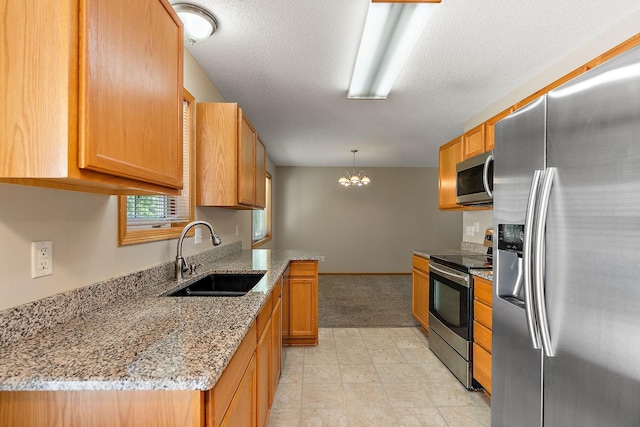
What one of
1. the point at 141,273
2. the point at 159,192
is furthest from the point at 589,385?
the point at 141,273

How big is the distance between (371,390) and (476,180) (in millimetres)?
1850

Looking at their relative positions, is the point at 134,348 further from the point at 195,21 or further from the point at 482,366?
the point at 482,366

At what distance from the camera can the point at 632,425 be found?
0.89m

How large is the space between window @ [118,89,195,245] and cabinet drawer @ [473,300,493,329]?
6.70ft

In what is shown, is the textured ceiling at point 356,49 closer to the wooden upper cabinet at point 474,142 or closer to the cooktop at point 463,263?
the wooden upper cabinet at point 474,142

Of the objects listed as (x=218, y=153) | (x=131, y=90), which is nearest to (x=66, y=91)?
(x=131, y=90)

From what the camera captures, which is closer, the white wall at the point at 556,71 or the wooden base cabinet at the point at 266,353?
the wooden base cabinet at the point at 266,353

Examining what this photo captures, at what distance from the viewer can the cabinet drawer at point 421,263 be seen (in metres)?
3.24

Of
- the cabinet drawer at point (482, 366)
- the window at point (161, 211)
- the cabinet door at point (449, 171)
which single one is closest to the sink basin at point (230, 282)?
the window at point (161, 211)

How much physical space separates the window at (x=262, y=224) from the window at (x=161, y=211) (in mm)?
2896

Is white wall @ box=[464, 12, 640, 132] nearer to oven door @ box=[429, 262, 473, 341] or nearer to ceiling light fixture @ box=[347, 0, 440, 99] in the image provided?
ceiling light fixture @ box=[347, 0, 440, 99]

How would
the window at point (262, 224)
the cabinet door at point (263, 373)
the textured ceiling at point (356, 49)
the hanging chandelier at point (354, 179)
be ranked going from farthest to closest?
the hanging chandelier at point (354, 179), the window at point (262, 224), the textured ceiling at point (356, 49), the cabinet door at point (263, 373)

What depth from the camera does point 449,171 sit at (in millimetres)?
3359

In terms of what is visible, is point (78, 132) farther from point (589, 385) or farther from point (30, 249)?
point (589, 385)
